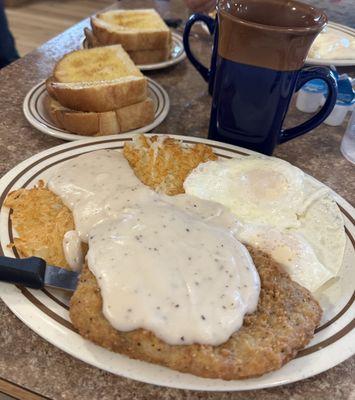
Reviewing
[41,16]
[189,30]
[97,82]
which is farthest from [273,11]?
[41,16]

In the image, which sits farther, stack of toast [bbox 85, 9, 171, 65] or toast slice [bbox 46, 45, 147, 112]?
stack of toast [bbox 85, 9, 171, 65]

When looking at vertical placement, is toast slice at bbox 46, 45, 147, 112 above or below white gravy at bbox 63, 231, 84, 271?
above

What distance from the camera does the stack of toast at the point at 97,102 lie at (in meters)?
1.64

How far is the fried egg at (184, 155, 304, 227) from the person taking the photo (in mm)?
1254

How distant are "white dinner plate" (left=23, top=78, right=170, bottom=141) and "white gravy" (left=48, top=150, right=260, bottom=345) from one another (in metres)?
0.41

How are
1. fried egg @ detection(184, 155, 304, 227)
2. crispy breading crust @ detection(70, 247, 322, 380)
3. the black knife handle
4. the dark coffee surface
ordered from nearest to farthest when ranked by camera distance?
crispy breading crust @ detection(70, 247, 322, 380), the black knife handle, fried egg @ detection(184, 155, 304, 227), the dark coffee surface

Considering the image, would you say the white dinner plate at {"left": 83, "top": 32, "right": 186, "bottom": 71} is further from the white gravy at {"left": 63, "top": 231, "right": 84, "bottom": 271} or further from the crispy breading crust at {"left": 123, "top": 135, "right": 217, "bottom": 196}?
the white gravy at {"left": 63, "top": 231, "right": 84, "bottom": 271}

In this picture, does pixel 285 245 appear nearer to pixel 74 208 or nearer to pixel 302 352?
pixel 302 352

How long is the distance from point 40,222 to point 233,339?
1.99ft

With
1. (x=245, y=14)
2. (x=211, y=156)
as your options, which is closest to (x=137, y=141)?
(x=211, y=156)

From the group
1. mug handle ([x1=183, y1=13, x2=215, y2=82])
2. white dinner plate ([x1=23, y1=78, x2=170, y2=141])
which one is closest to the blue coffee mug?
white dinner plate ([x1=23, y1=78, x2=170, y2=141])

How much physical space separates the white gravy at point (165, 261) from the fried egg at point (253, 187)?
2.6 inches

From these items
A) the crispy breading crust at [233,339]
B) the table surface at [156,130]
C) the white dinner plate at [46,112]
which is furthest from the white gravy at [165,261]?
the white dinner plate at [46,112]

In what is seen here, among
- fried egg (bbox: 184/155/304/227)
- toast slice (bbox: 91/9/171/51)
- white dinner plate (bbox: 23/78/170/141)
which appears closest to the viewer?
fried egg (bbox: 184/155/304/227)
